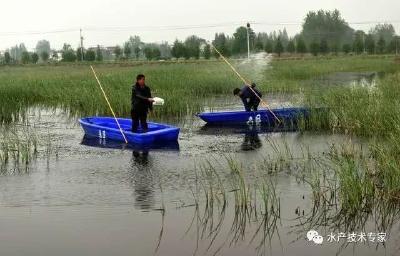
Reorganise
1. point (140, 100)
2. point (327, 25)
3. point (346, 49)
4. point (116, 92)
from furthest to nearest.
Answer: point (327, 25)
point (346, 49)
point (116, 92)
point (140, 100)

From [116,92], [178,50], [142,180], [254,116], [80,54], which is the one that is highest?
[178,50]

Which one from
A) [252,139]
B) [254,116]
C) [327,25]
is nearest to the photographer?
[252,139]

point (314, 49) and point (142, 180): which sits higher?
point (314, 49)

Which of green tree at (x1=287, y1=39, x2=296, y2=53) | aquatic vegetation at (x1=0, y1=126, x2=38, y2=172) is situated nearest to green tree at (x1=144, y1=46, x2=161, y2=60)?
green tree at (x1=287, y1=39, x2=296, y2=53)

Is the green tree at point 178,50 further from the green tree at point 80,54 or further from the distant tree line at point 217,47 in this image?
the green tree at point 80,54

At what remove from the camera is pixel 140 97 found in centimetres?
1326

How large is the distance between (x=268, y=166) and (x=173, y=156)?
9.10 feet

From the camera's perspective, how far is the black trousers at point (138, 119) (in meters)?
13.7

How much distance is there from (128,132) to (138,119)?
0.45m

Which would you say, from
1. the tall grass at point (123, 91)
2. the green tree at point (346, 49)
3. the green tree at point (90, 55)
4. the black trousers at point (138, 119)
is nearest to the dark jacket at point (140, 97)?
the black trousers at point (138, 119)

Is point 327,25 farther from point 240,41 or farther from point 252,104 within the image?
point 252,104

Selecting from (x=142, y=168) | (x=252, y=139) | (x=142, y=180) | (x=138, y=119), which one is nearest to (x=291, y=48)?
(x=252, y=139)

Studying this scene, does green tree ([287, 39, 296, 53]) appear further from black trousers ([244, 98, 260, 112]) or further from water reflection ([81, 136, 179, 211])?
water reflection ([81, 136, 179, 211])

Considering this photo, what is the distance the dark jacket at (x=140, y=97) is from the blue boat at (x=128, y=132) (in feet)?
2.27
